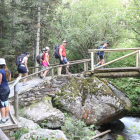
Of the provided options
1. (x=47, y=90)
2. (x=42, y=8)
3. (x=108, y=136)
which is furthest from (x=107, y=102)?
(x=42, y=8)

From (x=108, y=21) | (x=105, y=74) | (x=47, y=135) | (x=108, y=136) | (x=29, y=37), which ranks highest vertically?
(x=108, y=21)

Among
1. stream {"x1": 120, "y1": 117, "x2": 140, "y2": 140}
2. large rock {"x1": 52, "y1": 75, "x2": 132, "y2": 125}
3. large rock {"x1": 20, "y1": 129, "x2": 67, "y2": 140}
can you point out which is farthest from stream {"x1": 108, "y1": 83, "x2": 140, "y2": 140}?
large rock {"x1": 20, "y1": 129, "x2": 67, "y2": 140}

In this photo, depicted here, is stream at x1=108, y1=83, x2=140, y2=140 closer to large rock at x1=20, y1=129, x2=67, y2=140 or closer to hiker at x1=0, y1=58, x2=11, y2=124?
large rock at x1=20, y1=129, x2=67, y2=140

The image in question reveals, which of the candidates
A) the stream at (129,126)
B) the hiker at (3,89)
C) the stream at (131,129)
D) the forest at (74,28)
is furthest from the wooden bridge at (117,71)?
the hiker at (3,89)

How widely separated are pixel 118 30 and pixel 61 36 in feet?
18.1

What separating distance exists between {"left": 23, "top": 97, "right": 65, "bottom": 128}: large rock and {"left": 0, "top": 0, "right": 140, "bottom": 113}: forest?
6737 mm

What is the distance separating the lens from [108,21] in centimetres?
1472

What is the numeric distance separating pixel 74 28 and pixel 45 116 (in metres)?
9.81

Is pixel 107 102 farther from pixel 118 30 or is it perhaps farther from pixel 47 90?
pixel 118 30

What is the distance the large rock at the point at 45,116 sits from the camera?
6.62m

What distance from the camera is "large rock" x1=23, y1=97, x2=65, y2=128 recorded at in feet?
21.7

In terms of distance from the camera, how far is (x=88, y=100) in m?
8.41

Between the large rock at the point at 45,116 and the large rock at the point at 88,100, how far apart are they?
0.92m

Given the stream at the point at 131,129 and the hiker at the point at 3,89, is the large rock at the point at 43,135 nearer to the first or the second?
the hiker at the point at 3,89
